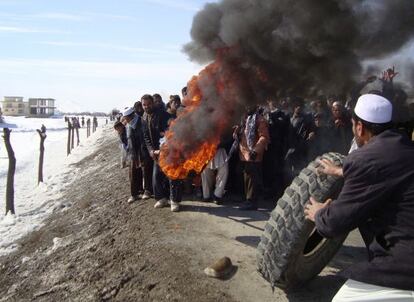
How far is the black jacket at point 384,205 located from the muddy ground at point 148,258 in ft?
7.03

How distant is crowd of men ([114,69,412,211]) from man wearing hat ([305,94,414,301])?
14.4 ft

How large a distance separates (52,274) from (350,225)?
18.5 feet

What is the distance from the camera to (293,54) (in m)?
5.38

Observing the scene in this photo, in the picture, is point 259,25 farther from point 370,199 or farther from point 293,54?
point 370,199

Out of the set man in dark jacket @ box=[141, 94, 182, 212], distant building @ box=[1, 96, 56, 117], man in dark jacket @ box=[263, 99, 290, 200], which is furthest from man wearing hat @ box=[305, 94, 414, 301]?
distant building @ box=[1, 96, 56, 117]

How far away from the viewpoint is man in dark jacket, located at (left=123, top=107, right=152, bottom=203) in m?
8.81

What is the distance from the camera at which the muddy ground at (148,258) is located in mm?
5172

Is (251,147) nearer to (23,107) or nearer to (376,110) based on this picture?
(376,110)

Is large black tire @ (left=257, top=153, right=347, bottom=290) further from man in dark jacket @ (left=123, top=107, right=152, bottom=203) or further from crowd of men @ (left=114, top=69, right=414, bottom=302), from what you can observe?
man in dark jacket @ (left=123, top=107, right=152, bottom=203)

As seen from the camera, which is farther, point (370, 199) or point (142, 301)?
point (142, 301)

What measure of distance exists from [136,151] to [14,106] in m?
121

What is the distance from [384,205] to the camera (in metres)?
2.88

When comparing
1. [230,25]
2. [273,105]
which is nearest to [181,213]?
[273,105]

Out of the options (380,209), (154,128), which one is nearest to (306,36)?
(380,209)
